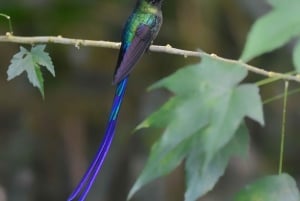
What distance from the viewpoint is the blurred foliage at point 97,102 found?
10.1 feet

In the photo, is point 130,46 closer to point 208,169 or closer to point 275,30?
point 208,169

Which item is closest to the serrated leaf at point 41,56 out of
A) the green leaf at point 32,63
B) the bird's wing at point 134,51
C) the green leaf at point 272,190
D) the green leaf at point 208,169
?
the green leaf at point 32,63

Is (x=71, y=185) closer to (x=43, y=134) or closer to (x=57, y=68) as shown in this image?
(x=43, y=134)

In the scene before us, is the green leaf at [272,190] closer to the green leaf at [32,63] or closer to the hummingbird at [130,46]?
the hummingbird at [130,46]

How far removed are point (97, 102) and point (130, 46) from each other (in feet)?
5.49

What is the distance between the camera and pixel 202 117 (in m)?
1.41

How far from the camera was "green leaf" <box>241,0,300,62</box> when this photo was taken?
3.97ft

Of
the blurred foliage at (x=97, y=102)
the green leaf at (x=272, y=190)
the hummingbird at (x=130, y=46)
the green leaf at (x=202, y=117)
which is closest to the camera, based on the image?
the green leaf at (x=202, y=117)

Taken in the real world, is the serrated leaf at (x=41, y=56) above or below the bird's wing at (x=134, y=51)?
above

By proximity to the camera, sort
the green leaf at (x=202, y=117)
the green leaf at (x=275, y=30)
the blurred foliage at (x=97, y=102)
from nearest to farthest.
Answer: the green leaf at (x=275, y=30) < the green leaf at (x=202, y=117) < the blurred foliage at (x=97, y=102)

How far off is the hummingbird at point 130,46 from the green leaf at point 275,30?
390 millimetres

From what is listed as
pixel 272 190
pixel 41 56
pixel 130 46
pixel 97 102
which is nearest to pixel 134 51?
pixel 130 46

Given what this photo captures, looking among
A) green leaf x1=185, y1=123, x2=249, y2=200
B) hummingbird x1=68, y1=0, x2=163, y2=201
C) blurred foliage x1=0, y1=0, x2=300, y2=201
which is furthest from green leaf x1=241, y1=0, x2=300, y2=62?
blurred foliage x1=0, y1=0, x2=300, y2=201

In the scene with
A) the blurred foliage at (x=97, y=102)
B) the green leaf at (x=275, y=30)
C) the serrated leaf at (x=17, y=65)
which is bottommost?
the blurred foliage at (x=97, y=102)
